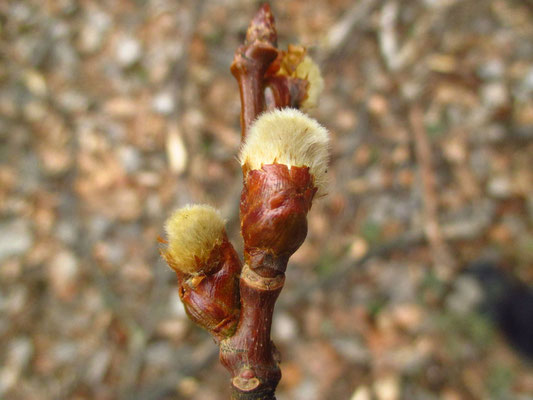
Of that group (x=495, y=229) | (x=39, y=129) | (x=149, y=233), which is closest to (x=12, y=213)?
(x=39, y=129)

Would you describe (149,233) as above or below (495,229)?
above

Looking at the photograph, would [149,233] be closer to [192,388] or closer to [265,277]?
[192,388]

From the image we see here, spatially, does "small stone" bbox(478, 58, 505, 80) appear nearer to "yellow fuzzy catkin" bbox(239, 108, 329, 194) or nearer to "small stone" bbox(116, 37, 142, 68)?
"small stone" bbox(116, 37, 142, 68)

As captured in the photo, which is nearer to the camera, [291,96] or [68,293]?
[291,96]

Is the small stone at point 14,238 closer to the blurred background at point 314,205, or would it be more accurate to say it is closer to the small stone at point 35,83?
the blurred background at point 314,205

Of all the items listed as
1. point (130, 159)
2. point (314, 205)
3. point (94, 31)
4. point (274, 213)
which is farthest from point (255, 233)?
point (94, 31)

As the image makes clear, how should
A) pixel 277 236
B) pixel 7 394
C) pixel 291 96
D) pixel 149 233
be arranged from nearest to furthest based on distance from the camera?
1. pixel 277 236
2. pixel 291 96
3. pixel 7 394
4. pixel 149 233
